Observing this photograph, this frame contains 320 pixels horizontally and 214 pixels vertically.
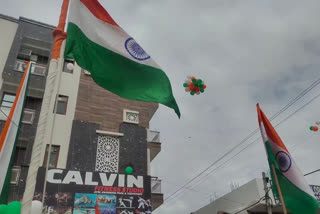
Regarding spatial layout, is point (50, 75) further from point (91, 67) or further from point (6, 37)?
point (6, 37)

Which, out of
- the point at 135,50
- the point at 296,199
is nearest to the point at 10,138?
the point at 135,50

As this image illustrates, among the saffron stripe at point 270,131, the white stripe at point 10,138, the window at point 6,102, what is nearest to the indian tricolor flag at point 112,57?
the white stripe at point 10,138

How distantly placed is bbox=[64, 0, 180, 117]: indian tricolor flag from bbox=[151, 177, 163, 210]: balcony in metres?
9.15

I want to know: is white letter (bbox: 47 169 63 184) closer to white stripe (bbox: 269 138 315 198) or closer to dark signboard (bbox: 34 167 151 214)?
dark signboard (bbox: 34 167 151 214)

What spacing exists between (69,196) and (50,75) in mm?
8426

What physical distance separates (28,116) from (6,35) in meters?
5.39

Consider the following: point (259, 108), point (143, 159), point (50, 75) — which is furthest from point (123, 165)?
point (50, 75)

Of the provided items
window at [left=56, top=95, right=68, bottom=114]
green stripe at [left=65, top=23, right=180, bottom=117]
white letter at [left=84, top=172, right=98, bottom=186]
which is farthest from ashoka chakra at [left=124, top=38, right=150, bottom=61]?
window at [left=56, top=95, right=68, bottom=114]

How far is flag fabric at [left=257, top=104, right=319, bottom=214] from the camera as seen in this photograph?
336 inches

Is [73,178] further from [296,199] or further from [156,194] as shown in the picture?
[296,199]

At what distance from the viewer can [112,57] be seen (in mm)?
6500

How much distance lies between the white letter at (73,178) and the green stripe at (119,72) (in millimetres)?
7997

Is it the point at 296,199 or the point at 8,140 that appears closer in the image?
the point at 8,140

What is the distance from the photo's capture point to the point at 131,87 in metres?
6.65
